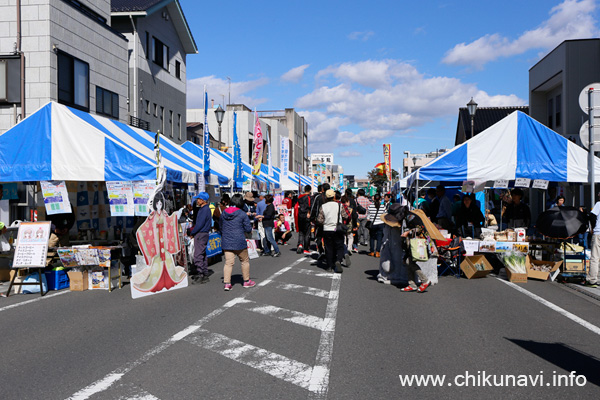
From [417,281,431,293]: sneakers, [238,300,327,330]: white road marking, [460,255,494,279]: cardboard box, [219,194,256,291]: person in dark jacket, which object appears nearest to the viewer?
[238,300,327,330]: white road marking

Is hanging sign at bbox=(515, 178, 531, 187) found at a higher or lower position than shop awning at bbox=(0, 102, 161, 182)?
lower

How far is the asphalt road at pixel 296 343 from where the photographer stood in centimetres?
446

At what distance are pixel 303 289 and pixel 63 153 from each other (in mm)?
5894

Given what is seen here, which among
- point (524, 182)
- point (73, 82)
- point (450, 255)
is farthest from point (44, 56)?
point (524, 182)

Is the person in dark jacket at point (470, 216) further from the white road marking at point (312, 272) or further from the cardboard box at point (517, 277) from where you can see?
the white road marking at point (312, 272)

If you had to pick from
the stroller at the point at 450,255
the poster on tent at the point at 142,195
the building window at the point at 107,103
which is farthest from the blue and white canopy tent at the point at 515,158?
the building window at the point at 107,103

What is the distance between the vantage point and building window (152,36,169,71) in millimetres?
25978

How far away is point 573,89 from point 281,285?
1862 cm

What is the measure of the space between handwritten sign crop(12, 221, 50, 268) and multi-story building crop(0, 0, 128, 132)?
799 cm

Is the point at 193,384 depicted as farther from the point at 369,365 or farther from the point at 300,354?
the point at 369,365

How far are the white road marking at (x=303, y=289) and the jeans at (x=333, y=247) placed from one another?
2098mm

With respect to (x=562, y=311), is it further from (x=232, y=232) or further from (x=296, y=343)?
(x=232, y=232)

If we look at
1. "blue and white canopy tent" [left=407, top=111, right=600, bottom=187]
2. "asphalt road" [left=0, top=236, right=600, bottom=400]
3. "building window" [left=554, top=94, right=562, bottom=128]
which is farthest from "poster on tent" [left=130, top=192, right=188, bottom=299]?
"building window" [left=554, top=94, right=562, bottom=128]

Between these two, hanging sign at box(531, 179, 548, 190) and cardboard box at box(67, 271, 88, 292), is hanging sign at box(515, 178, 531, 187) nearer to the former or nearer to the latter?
hanging sign at box(531, 179, 548, 190)
